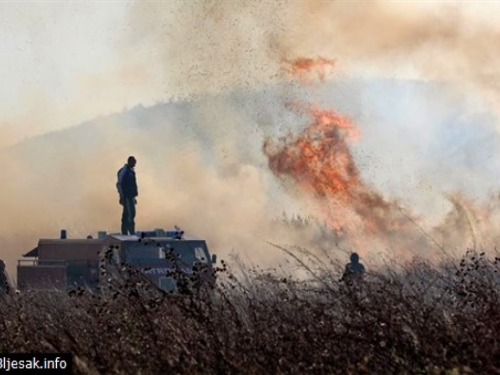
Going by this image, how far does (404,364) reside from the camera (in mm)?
13742

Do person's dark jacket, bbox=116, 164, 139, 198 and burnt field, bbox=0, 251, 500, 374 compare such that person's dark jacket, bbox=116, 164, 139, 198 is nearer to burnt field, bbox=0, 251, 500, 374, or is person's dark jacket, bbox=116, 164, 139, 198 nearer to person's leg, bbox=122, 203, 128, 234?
person's leg, bbox=122, 203, 128, 234

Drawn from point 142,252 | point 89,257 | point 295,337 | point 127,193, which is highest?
point 127,193

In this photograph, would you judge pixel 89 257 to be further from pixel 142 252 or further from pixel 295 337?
pixel 295 337

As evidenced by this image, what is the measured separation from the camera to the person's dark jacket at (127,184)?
3162 centimetres

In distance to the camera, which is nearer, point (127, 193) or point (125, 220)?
point (127, 193)

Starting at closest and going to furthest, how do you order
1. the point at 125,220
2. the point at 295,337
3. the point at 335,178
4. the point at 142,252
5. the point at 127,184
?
the point at 295,337 → the point at 142,252 → the point at 127,184 → the point at 125,220 → the point at 335,178

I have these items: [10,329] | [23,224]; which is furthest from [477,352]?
[23,224]

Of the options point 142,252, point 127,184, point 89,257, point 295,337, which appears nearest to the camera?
point 295,337

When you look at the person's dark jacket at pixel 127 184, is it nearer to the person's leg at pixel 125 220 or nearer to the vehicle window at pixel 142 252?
the person's leg at pixel 125 220

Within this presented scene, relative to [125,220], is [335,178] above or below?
above

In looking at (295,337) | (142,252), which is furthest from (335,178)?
(295,337)

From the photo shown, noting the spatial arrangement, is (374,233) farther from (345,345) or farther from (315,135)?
(345,345)

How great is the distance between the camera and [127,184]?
3175 centimetres

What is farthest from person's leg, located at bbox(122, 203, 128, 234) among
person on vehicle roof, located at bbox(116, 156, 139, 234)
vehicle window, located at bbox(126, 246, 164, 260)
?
vehicle window, located at bbox(126, 246, 164, 260)
